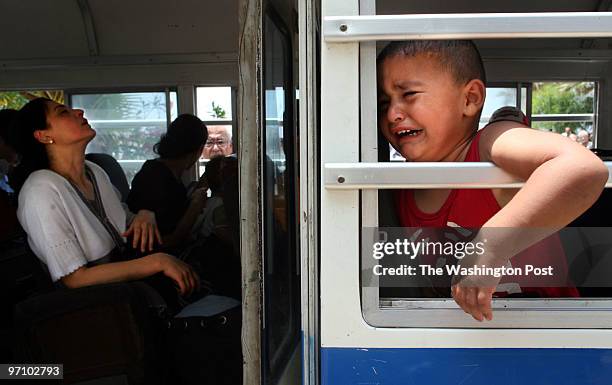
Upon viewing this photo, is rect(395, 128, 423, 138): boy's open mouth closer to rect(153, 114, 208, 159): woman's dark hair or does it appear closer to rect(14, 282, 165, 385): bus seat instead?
rect(14, 282, 165, 385): bus seat

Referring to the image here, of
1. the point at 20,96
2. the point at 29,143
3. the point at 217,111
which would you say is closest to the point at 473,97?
the point at 29,143

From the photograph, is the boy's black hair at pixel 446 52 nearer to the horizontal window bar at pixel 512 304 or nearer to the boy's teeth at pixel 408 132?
the boy's teeth at pixel 408 132

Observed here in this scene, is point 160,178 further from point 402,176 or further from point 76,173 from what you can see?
point 402,176

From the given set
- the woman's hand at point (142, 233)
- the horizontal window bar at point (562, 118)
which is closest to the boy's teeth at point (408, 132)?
the woman's hand at point (142, 233)

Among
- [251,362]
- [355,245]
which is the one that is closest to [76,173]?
[251,362]

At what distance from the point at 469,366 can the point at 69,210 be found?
1519 millimetres

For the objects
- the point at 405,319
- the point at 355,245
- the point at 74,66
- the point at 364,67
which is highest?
the point at 74,66

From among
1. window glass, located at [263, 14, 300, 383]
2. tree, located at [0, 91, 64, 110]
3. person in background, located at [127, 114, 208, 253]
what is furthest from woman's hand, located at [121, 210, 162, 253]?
tree, located at [0, 91, 64, 110]

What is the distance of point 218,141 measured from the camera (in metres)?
4.15

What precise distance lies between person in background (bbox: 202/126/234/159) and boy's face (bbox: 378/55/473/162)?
289cm

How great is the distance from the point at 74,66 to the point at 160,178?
1.36m

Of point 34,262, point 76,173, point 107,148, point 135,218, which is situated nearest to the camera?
point 34,262

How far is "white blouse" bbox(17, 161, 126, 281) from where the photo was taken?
6.57 ft

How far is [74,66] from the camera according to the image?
4.03m
